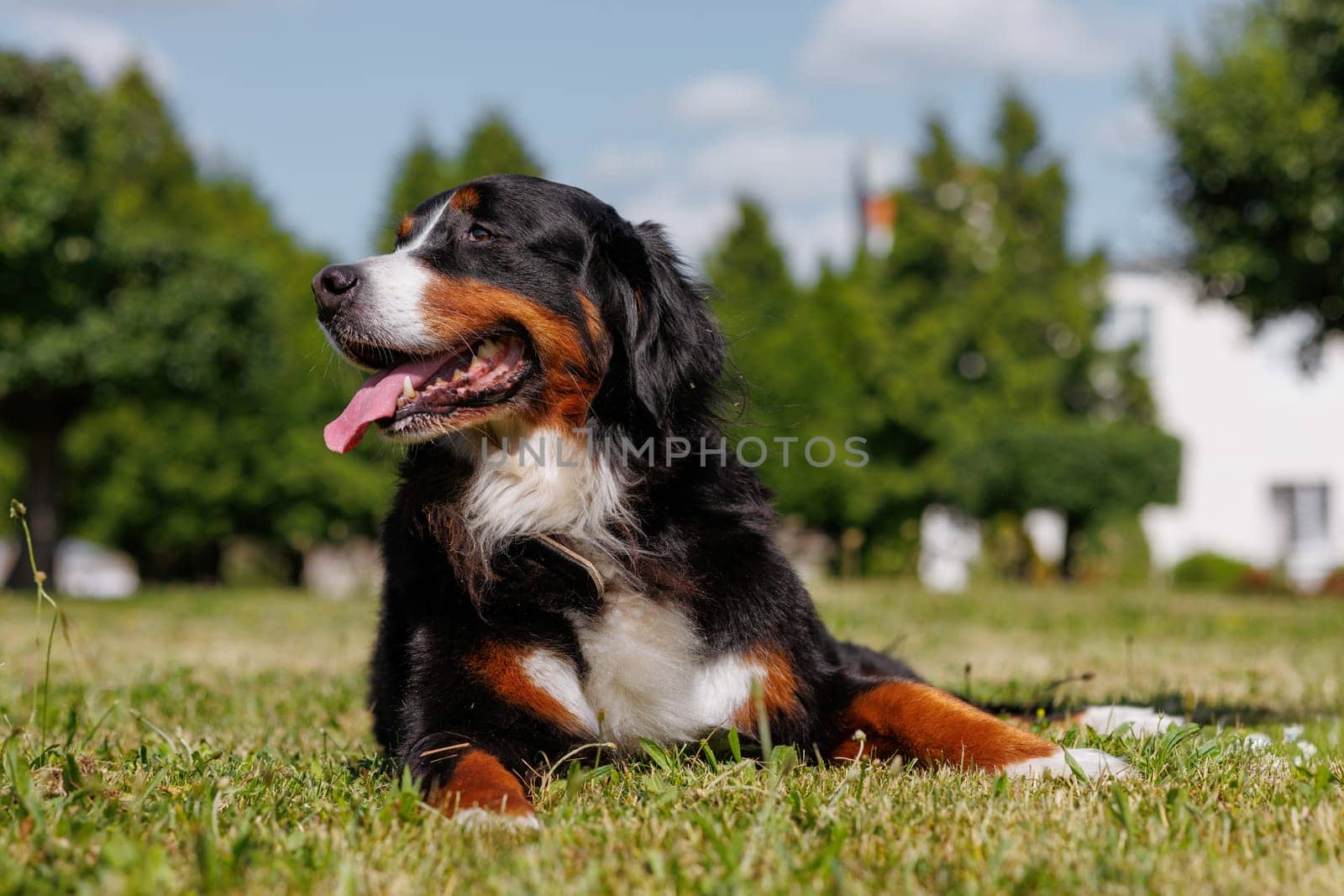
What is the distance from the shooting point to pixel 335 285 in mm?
3555

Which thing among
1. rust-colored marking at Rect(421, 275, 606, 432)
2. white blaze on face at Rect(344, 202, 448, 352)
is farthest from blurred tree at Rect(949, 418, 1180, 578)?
white blaze on face at Rect(344, 202, 448, 352)

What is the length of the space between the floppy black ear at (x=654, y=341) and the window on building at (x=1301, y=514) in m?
33.6

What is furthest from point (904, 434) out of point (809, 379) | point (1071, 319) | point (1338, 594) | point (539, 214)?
point (539, 214)

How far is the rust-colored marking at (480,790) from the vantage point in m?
2.56

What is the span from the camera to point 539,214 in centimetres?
371

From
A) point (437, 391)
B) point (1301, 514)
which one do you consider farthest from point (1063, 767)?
point (1301, 514)

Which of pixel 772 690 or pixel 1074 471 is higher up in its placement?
pixel 1074 471

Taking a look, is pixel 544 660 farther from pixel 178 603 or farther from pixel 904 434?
pixel 904 434

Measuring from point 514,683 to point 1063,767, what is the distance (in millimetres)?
1414

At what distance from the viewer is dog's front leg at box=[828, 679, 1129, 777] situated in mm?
3076

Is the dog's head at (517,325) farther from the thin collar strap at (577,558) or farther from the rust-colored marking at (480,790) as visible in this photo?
the rust-colored marking at (480,790)

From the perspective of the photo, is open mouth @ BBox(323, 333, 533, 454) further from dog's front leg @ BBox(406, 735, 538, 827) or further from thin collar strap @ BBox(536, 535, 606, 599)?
dog's front leg @ BBox(406, 735, 538, 827)

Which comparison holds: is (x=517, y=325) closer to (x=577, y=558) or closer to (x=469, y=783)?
(x=577, y=558)

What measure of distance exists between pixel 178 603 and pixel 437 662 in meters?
13.1
